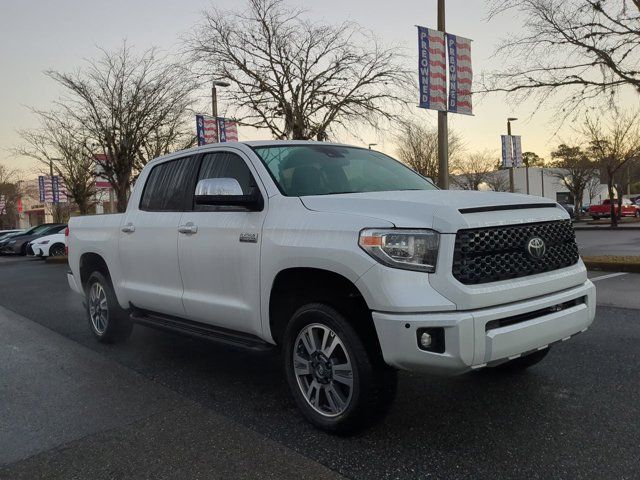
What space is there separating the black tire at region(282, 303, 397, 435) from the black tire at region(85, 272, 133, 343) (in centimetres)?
275

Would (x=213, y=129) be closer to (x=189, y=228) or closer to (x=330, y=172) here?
(x=189, y=228)

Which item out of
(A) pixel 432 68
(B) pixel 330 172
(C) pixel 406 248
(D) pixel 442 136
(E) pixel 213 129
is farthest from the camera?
(E) pixel 213 129

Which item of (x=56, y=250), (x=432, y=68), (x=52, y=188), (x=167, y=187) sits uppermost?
(x=432, y=68)

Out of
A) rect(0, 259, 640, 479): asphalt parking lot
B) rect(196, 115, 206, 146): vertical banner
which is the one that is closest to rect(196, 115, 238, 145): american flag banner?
rect(196, 115, 206, 146): vertical banner

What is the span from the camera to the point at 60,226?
26875mm

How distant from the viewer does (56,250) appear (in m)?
23.5

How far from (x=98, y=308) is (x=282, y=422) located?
3.23 m

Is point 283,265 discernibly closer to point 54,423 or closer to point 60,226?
point 54,423

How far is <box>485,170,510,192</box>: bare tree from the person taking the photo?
171 ft

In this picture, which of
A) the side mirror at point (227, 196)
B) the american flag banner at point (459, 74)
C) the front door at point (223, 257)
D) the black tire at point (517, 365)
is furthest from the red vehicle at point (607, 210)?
the side mirror at point (227, 196)

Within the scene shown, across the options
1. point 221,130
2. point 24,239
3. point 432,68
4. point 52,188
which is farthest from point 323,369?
point 52,188

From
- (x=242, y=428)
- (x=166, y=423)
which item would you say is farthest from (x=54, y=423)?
(x=242, y=428)

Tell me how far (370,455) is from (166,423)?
143cm

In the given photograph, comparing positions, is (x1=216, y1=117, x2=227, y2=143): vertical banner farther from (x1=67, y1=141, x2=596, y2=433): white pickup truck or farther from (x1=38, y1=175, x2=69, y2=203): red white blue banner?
(x1=38, y1=175, x2=69, y2=203): red white blue banner
